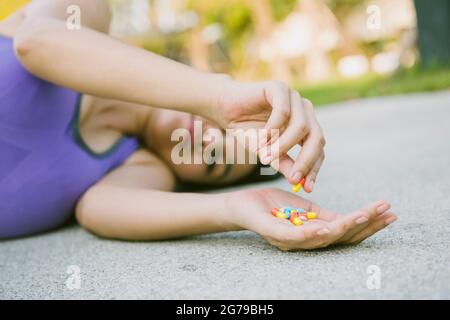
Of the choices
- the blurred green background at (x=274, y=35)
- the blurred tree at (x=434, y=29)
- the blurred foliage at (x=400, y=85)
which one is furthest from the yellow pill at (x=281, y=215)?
the blurred green background at (x=274, y=35)

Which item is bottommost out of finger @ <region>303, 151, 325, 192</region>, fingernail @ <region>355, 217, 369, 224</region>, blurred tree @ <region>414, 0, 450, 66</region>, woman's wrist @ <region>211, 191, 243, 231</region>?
blurred tree @ <region>414, 0, 450, 66</region>

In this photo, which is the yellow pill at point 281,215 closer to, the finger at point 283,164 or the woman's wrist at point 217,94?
the finger at point 283,164

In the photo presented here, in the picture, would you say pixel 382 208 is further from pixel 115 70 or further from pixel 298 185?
pixel 115 70

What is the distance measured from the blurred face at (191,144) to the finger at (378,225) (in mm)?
487

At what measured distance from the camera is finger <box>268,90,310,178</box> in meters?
0.74

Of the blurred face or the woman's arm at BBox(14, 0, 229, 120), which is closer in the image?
the woman's arm at BBox(14, 0, 229, 120)

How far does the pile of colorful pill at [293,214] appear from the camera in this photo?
2.56 feet

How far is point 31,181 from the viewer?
1.04 metres

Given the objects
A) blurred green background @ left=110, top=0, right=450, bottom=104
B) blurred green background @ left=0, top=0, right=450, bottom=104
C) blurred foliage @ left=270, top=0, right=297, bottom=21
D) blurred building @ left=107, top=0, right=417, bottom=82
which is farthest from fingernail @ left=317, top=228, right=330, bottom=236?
blurred foliage @ left=270, top=0, right=297, bottom=21

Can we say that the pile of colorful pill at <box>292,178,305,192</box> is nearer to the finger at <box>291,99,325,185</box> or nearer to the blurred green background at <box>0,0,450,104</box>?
the finger at <box>291,99,325,185</box>

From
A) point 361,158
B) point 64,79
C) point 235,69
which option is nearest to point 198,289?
point 64,79

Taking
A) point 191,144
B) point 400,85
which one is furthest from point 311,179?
point 400,85

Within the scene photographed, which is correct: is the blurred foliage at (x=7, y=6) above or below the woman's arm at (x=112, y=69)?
below
